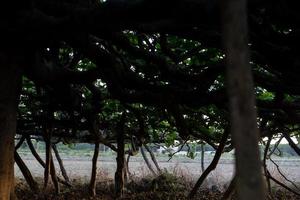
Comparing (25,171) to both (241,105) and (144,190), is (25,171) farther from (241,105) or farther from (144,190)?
(241,105)

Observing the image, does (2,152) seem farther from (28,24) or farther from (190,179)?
(190,179)

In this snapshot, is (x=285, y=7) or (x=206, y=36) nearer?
(x=285, y=7)

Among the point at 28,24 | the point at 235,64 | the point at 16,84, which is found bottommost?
the point at 235,64

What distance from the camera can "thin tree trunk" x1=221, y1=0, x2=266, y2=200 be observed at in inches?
34.4

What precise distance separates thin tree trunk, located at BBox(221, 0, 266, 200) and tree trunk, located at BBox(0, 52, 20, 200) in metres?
2.32

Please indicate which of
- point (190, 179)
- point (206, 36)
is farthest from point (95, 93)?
Result: point (190, 179)

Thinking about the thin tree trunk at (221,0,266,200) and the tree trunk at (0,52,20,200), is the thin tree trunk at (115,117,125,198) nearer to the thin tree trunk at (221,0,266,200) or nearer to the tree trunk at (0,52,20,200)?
the tree trunk at (0,52,20,200)

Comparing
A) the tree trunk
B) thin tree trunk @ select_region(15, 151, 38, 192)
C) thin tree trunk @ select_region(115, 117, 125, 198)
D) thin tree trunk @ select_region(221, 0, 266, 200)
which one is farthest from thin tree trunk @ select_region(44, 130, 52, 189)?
thin tree trunk @ select_region(221, 0, 266, 200)

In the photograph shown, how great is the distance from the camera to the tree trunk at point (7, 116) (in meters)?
3.00

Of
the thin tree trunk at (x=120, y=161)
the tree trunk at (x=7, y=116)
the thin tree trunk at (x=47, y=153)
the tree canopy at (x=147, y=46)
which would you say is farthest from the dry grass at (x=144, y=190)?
the tree trunk at (x=7, y=116)

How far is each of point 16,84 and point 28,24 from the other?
2.69ft

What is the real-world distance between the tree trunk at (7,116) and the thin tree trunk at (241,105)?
232 centimetres

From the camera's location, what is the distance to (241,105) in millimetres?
891

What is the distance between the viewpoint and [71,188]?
8.40 metres
